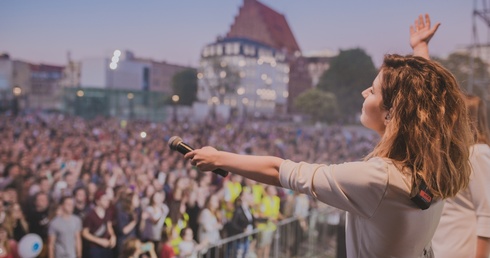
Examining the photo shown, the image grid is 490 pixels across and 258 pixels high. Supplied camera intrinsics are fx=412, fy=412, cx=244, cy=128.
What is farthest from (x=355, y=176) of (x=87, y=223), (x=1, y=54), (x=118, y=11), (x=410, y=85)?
(x=118, y=11)

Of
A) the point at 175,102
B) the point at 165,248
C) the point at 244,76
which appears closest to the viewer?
the point at 165,248

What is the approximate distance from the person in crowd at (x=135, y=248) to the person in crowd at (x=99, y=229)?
9 cm

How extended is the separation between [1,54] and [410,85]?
2988 mm

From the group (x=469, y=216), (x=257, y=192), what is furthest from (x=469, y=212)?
(x=257, y=192)

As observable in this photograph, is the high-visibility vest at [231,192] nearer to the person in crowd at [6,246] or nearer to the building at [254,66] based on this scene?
the building at [254,66]

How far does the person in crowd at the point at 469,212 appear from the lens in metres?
1.11

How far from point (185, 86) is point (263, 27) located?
146 centimetres

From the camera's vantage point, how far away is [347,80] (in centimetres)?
507

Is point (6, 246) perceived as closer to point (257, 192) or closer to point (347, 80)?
point (257, 192)

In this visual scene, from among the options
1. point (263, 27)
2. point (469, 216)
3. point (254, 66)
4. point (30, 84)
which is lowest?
point (469, 216)

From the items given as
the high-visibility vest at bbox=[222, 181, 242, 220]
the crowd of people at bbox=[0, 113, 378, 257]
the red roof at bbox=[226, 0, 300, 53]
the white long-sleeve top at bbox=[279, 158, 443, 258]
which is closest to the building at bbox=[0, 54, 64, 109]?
the crowd of people at bbox=[0, 113, 378, 257]

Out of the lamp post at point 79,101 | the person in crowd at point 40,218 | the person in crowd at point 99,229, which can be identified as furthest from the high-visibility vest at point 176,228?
the lamp post at point 79,101

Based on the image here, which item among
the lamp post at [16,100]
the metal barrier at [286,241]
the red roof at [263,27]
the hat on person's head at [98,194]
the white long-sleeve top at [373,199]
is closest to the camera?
the white long-sleeve top at [373,199]

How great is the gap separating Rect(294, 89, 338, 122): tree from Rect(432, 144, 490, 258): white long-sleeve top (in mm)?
3793
